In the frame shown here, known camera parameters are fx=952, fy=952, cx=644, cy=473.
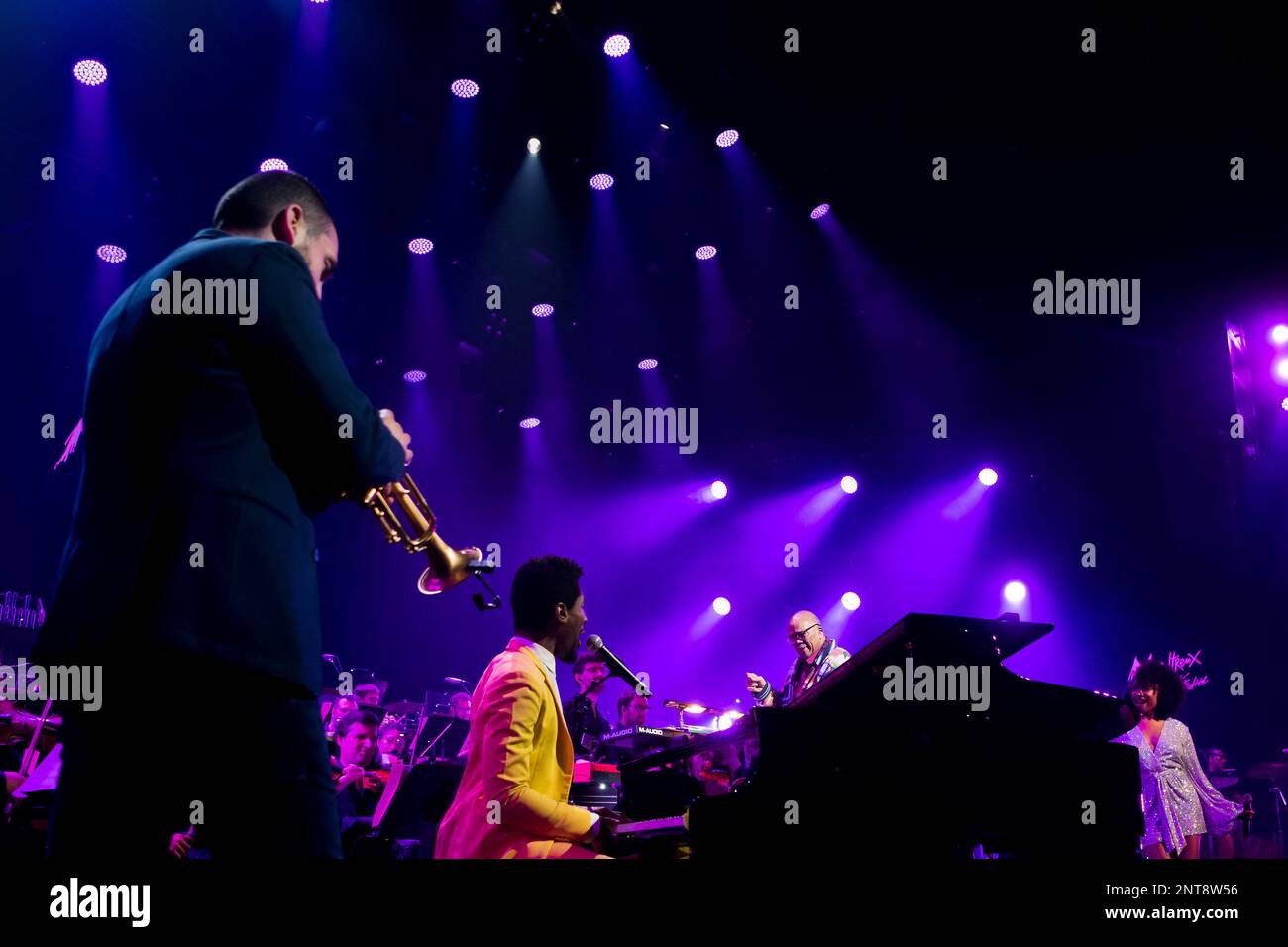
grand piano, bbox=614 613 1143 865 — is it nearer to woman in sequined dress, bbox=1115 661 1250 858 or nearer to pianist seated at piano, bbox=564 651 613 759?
woman in sequined dress, bbox=1115 661 1250 858

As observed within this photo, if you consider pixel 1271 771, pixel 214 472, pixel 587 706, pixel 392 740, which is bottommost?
pixel 1271 771

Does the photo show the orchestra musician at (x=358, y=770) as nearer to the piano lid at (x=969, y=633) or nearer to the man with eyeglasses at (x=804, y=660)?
the man with eyeglasses at (x=804, y=660)

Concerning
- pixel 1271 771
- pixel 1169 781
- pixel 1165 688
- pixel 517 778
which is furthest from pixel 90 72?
pixel 1271 771

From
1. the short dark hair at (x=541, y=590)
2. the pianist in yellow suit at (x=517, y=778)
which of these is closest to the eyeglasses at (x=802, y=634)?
the short dark hair at (x=541, y=590)

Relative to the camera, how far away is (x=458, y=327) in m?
10.0

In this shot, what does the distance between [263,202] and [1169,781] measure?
6656 mm

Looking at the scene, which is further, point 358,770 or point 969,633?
point 358,770

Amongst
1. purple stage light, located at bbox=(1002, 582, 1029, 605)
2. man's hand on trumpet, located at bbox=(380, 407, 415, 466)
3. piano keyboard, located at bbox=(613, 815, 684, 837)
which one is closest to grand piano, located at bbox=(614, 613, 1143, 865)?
piano keyboard, located at bbox=(613, 815, 684, 837)

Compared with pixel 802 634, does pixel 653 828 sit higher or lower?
lower

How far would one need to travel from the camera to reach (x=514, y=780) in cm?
278

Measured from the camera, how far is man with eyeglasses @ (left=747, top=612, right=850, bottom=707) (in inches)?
280

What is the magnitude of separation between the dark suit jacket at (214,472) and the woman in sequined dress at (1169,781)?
241 inches

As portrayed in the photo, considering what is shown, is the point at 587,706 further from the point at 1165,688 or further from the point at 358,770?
the point at 1165,688

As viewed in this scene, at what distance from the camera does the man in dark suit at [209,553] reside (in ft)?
5.20
